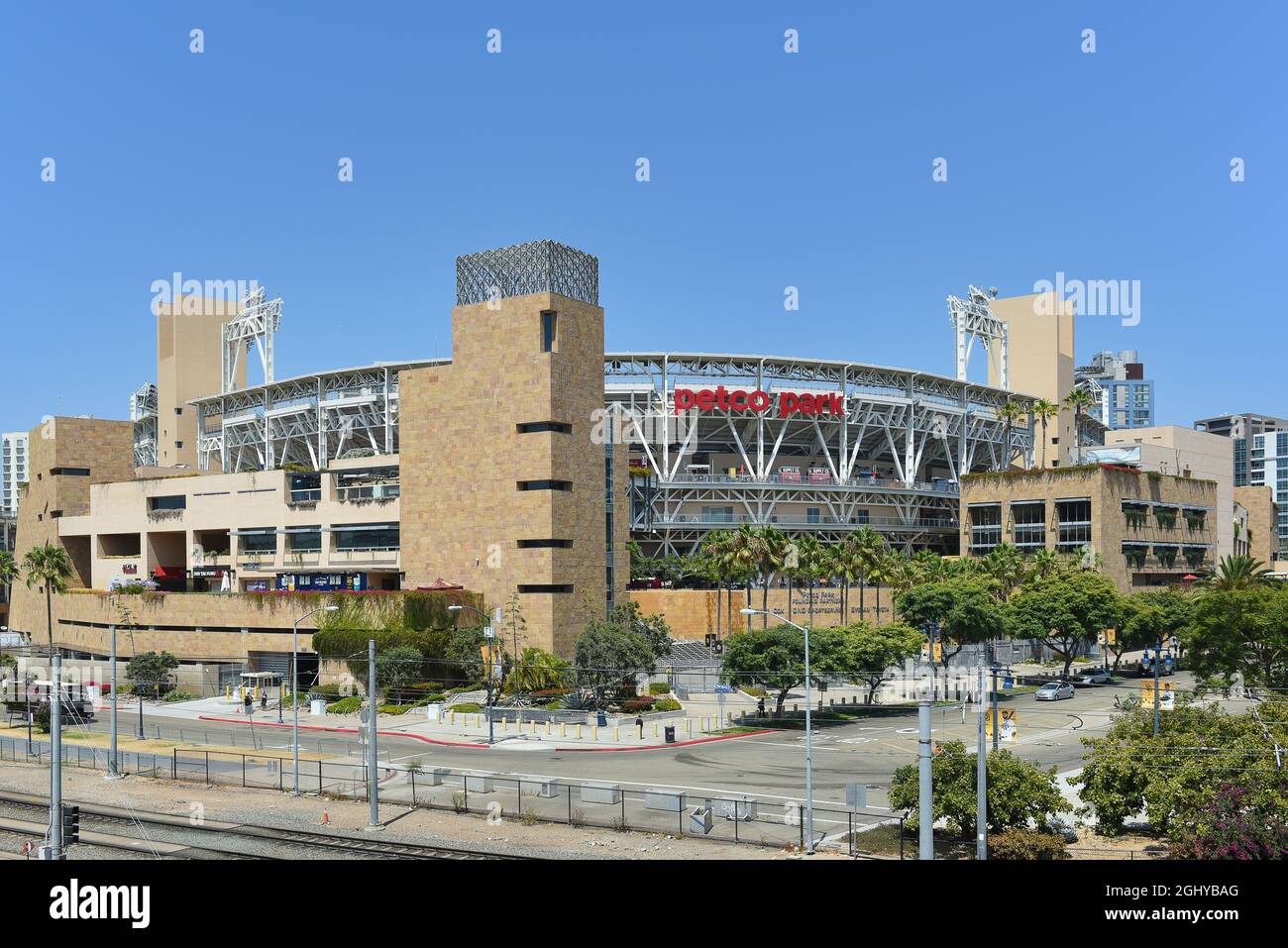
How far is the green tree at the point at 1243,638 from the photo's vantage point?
6288 cm

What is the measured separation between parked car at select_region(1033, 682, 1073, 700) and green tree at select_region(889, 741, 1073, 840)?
45.4 metres

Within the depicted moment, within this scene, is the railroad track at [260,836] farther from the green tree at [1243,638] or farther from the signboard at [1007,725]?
the green tree at [1243,638]

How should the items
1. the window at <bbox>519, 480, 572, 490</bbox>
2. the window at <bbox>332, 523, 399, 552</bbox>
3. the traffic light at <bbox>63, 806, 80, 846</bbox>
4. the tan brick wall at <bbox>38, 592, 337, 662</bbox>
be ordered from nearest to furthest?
the traffic light at <bbox>63, 806, 80, 846</bbox>, the window at <bbox>519, 480, 572, 490</bbox>, the tan brick wall at <bbox>38, 592, 337, 662</bbox>, the window at <bbox>332, 523, 399, 552</bbox>

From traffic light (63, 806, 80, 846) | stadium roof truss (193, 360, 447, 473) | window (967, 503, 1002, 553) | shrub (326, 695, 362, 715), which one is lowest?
shrub (326, 695, 362, 715)

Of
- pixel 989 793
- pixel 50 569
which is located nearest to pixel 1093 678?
pixel 989 793

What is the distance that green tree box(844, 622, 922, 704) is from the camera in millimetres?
71125

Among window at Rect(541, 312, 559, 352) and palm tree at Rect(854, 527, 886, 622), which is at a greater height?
window at Rect(541, 312, 559, 352)

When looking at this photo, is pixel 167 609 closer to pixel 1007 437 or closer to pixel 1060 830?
pixel 1060 830

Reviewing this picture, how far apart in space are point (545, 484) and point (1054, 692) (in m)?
39.6

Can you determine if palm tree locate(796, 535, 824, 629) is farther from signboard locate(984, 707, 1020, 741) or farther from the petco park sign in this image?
the petco park sign

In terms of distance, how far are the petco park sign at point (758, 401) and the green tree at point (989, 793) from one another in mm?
92427

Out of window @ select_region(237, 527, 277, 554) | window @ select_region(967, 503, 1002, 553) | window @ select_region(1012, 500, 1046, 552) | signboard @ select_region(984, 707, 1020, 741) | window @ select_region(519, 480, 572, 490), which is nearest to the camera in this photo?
signboard @ select_region(984, 707, 1020, 741)

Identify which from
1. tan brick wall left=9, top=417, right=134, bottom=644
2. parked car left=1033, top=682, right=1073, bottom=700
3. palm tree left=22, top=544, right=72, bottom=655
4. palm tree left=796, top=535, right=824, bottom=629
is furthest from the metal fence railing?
tan brick wall left=9, top=417, right=134, bottom=644

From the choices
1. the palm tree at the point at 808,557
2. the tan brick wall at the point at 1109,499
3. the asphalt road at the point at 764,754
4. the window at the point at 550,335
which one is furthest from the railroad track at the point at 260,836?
the tan brick wall at the point at 1109,499
